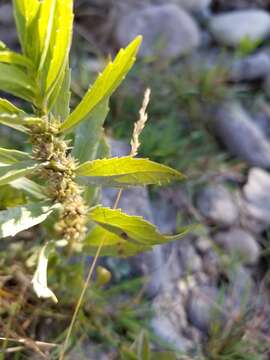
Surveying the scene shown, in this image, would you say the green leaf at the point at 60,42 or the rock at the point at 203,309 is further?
the rock at the point at 203,309

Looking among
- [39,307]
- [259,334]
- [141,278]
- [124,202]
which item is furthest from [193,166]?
[39,307]

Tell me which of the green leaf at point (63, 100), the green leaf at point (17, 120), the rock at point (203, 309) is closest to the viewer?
the green leaf at point (17, 120)

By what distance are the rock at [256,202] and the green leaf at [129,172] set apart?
1130mm

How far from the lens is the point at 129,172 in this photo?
1.13m

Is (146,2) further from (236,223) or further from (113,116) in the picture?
(236,223)

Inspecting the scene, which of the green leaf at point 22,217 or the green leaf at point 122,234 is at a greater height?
the green leaf at point 22,217

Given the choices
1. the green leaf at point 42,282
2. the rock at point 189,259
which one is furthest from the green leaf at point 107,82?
the rock at point 189,259

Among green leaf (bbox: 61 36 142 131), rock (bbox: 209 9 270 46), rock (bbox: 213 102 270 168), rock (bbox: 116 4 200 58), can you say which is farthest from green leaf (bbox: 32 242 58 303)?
rock (bbox: 209 9 270 46)

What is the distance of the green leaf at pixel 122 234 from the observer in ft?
4.04

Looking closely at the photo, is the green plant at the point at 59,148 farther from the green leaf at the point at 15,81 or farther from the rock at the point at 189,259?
the rock at the point at 189,259

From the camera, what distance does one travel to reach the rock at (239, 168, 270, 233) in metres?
2.20

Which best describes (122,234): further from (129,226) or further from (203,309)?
(203,309)

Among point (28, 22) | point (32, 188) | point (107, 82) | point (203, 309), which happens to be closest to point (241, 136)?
point (203, 309)

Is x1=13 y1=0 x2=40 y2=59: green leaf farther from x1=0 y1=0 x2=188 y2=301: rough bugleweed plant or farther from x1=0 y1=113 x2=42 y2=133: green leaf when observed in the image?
x1=0 y1=113 x2=42 y2=133: green leaf
